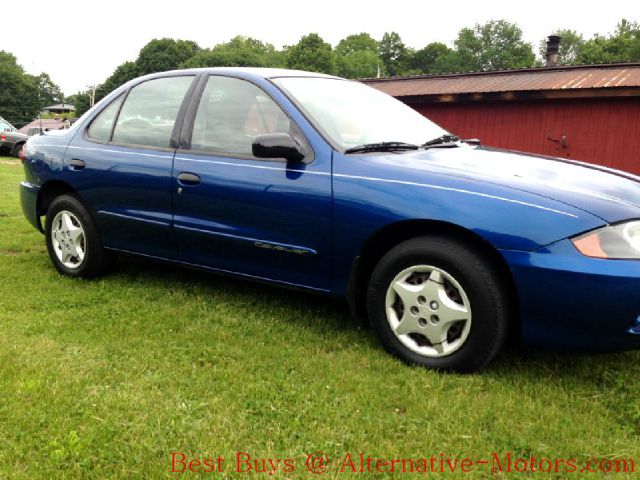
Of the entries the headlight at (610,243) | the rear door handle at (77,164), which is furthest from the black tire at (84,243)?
the headlight at (610,243)

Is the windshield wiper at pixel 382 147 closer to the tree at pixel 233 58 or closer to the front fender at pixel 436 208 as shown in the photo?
the front fender at pixel 436 208

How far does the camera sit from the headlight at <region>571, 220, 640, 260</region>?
2566 millimetres

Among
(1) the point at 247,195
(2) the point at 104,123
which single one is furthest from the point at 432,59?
(1) the point at 247,195

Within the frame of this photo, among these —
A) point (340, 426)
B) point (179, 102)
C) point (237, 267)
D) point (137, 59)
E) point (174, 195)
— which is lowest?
point (340, 426)

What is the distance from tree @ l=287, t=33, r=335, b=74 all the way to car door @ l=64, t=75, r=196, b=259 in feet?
233

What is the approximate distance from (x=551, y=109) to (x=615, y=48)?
214 feet

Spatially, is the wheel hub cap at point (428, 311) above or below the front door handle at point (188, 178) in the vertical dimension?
below

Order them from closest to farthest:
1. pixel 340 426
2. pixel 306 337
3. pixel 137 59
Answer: pixel 340 426 < pixel 306 337 < pixel 137 59

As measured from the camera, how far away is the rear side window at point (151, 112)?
400 cm

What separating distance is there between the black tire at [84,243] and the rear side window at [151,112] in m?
0.60

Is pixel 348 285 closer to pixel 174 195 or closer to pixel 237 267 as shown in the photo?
pixel 237 267

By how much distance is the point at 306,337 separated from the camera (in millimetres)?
3467

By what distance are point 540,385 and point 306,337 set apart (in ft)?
4.27

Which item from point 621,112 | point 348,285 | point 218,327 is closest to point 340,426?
point 348,285
